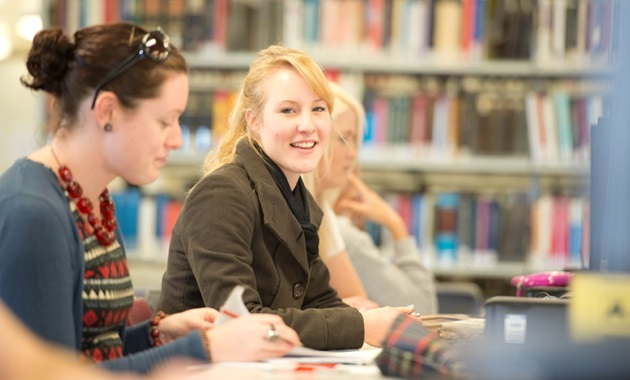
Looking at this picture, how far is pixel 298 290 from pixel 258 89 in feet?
1.47

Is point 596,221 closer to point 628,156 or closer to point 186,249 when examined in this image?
point 628,156

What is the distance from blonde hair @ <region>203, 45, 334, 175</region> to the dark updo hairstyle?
13.3 inches

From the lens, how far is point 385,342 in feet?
4.30

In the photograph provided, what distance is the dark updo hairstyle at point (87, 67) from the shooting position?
1.69 metres

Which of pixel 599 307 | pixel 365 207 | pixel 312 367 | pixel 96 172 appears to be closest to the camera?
pixel 599 307

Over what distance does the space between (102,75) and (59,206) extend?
0.94 feet

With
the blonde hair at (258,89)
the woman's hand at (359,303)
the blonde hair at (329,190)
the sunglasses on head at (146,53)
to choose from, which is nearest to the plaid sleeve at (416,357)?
the sunglasses on head at (146,53)

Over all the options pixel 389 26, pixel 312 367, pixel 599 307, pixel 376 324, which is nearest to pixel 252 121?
pixel 376 324

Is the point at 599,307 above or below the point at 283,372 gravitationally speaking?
above

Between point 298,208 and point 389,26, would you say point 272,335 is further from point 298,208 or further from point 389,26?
point 389,26

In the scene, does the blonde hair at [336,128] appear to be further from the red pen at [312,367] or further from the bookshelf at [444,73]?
the bookshelf at [444,73]

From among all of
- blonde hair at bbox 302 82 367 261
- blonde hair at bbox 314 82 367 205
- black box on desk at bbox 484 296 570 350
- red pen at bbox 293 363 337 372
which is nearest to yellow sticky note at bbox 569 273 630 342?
black box on desk at bbox 484 296 570 350

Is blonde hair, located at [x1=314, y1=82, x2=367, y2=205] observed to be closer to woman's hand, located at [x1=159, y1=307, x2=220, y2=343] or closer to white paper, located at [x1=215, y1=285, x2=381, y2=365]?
woman's hand, located at [x1=159, y1=307, x2=220, y2=343]

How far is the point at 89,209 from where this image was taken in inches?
64.6
